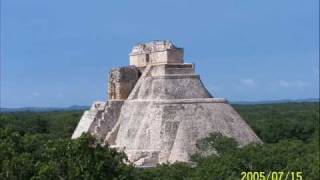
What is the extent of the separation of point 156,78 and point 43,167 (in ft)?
53.0

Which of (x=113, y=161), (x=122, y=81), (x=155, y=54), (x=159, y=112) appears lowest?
(x=113, y=161)

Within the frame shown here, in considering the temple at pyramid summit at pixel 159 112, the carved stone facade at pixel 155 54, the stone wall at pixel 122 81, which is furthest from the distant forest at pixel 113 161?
the stone wall at pixel 122 81

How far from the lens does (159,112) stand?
1563 inches

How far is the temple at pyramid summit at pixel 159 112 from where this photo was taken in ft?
126

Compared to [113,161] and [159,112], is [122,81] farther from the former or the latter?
[113,161]

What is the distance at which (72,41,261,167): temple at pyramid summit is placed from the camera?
38531mm

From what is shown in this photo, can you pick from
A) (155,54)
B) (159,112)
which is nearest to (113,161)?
(159,112)

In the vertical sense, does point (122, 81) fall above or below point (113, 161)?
above

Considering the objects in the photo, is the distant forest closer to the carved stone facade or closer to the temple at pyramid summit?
the temple at pyramid summit

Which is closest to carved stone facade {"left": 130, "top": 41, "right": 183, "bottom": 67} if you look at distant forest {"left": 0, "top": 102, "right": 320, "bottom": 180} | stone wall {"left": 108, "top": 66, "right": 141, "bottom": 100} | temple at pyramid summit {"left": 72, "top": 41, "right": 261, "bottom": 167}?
temple at pyramid summit {"left": 72, "top": 41, "right": 261, "bottom": 167}

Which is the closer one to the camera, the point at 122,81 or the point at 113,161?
the point at 113,161

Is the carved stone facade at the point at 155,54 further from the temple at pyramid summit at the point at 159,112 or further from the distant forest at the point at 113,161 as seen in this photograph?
the distant forest at the point at 113,161

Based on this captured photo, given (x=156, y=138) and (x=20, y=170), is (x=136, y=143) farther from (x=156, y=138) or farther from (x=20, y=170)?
(x=20, y=170)

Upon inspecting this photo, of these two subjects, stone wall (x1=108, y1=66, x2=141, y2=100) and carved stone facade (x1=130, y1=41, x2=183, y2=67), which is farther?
stone wall (x1=108, y1=66, x2=141, y2=100)
